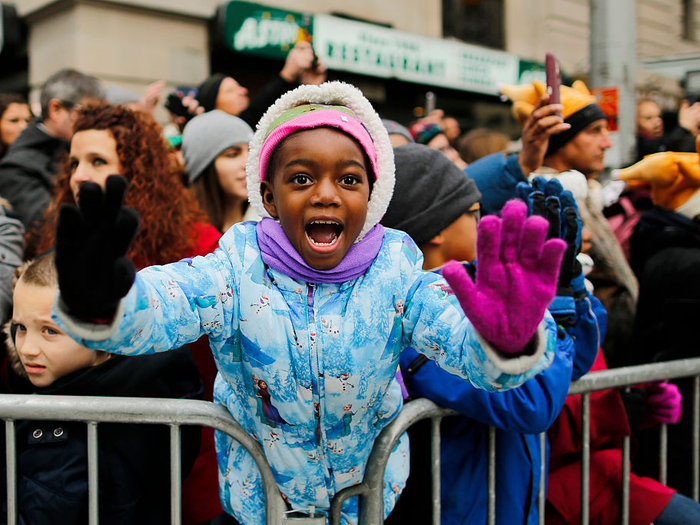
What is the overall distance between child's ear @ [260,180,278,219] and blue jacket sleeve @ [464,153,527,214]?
139 centimetres

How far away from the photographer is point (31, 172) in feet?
11.5

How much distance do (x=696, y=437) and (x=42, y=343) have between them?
2513 mm

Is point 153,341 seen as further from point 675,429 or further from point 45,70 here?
point 45,70

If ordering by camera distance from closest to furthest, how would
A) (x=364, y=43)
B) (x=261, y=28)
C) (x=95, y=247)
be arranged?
1. (x=95, y=247)
2. (x=261, y=28)
3. (x=364, y=43)

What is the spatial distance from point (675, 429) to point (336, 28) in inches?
361

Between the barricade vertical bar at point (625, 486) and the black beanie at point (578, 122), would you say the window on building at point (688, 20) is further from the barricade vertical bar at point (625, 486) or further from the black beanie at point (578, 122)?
the barricade vertical bar at point (625, 486)

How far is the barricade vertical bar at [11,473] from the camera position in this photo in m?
1.77

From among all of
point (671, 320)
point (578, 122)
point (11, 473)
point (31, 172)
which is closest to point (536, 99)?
point (578, 122)

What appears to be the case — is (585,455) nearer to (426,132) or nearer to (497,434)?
(497,434)

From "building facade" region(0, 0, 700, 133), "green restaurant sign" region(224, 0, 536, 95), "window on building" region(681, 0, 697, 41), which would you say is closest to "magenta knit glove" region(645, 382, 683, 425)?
"green restaurant sign" region(224, 0, 536, 95)

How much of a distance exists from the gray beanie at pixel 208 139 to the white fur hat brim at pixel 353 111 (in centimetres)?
178

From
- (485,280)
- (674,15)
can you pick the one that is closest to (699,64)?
(485,280)

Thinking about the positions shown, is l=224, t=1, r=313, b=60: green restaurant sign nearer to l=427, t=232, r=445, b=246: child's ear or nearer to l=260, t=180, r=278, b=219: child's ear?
l=427, t=232, r=445, b=246: child's ear

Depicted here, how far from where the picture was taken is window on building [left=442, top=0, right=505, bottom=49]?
13336 millimetres
